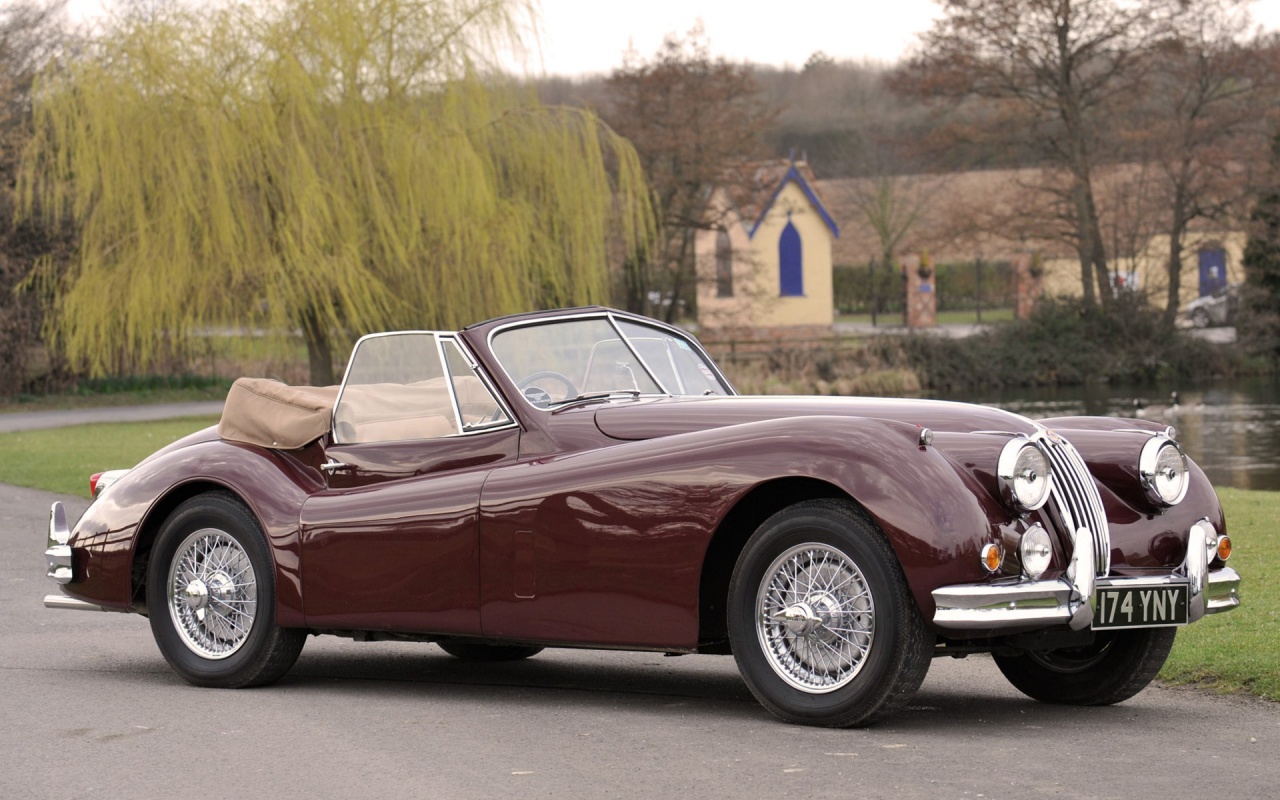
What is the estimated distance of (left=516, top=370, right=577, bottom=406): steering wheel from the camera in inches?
258

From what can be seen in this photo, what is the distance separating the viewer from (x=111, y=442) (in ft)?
78.9

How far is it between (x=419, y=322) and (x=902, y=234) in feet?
180

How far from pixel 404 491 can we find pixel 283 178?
64.3ft

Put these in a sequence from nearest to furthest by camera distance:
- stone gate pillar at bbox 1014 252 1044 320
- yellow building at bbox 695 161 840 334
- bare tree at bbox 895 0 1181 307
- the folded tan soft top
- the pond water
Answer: the folded tan soft top, the pond water, bare tree at bbox 895 0 1181 307, yellow building at bbox 695 161 840 334, stone gate pillar at bbox 1014 252 1044 320

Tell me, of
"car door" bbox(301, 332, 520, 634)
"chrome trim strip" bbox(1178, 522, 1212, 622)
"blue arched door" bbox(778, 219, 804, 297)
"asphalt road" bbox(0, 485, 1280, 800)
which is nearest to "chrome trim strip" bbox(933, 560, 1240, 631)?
"asphalt road" bbox(0, 485, 1280, 800)

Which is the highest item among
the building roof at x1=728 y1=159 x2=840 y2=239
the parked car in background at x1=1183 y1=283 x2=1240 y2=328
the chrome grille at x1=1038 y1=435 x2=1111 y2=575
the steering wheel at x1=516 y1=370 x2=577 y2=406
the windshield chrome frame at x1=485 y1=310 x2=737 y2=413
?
the building roof at x1=728 y1=159 x2=840 y2=239

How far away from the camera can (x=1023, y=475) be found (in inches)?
208

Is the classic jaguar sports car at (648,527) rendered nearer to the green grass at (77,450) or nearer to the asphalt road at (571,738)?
the asphalt road at (571,738)

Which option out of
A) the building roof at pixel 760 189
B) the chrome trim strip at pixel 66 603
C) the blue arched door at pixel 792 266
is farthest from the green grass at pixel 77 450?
the blue arched door at pixel 792 266

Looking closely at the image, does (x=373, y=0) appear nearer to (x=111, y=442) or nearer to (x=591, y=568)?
(x=111, y=442)

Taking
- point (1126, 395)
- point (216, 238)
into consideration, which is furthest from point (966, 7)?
point (216, 238)

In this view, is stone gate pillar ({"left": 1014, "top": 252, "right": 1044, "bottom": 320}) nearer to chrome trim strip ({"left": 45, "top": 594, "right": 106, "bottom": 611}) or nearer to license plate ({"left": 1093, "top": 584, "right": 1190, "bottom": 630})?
chrome trim strip ({"left": 45, "top": 594, "right": 106, "bottom": 611})

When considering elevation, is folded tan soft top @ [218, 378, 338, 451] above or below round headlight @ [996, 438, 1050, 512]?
above

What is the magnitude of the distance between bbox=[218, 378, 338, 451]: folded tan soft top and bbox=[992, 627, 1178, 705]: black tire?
10.3ft
